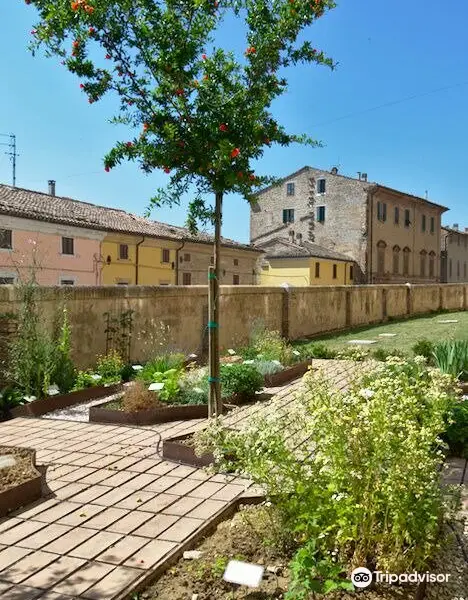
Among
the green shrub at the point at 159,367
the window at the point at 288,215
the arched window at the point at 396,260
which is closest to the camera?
the green shrub at the point at 159,367

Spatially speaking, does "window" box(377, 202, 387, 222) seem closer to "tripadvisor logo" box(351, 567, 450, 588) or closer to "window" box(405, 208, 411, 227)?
"window" box(405, 208, 411, 227)

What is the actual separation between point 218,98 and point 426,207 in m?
57.5

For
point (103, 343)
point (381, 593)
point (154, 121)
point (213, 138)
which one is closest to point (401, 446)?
point (381, 593)

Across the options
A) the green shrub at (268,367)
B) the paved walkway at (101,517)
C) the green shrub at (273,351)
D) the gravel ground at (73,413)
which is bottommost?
the paved walkway at (101,517)

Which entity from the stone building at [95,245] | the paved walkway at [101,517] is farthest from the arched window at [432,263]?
the paved walkway at [101,517]

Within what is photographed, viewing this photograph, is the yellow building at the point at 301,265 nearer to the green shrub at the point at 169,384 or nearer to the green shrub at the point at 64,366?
the green shrub at the point at 64,366

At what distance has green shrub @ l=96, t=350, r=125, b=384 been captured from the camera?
927 cm

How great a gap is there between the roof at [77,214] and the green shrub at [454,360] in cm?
2023

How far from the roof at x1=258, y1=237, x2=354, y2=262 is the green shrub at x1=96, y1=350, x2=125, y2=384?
121 ft

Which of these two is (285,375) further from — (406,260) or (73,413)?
(406,260)

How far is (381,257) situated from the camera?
52406mm

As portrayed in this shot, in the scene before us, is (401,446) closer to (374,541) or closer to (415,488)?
(415,488)

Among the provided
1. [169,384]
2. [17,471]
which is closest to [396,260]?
[169,384]

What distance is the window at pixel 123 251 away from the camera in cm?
3456
